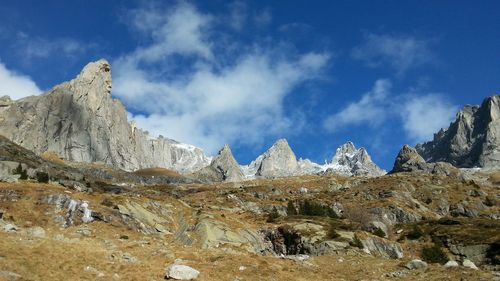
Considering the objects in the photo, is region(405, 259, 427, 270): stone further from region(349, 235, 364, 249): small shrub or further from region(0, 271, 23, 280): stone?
region(0, 271, 23, 280): stone

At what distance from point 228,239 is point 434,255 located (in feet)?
115

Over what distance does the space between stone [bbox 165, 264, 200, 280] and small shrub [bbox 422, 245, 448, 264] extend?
162ft

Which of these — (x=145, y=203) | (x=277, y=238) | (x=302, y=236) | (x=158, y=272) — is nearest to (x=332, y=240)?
(x=302, y=236)

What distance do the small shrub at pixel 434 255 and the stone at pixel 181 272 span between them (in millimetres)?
49438

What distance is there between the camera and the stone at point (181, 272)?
103ft

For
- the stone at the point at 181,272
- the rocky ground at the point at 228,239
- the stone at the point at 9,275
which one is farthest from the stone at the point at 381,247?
the stone at the point at 9,275

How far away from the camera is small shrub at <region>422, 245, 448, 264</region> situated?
6962 centimetres

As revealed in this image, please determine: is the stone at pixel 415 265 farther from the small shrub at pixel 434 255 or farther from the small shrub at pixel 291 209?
the small shrub at pixel 291 209

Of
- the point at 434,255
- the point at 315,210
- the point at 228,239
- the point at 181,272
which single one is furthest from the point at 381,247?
the point at 181,272

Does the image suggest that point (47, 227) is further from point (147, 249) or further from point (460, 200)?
point (460, 200)

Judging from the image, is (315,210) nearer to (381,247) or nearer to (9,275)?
(381,247)

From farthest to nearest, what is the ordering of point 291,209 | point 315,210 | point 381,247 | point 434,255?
point 291,209 < point 315,210 < point 434,255 < point 381,247

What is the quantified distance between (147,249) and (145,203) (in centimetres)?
3411

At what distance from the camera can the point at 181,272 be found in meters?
31.7
